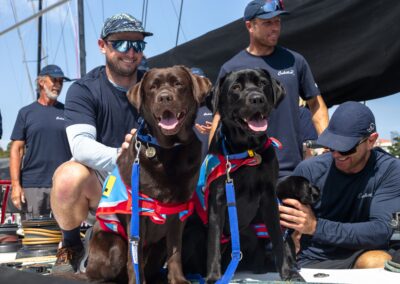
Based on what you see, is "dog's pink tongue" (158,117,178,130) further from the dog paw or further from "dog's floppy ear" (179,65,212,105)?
the dog paw

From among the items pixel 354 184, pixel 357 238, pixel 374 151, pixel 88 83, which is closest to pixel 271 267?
pixel 357 238

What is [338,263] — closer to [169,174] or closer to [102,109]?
[169,174]

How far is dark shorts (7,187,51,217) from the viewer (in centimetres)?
577

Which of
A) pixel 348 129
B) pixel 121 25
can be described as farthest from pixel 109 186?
pixel 348 129

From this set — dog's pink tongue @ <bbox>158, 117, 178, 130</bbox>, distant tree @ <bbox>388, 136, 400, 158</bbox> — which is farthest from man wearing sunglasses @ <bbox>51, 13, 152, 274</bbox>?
distant tree @ <bbox>388, 136, 400, 158</bbox>

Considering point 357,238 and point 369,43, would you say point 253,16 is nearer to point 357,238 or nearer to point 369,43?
point 369,43

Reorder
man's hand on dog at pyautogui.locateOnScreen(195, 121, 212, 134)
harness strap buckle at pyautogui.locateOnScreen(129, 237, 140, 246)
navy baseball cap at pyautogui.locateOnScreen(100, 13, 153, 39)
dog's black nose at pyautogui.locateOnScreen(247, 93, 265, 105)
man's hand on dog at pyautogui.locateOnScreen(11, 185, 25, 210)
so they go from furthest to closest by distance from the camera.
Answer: man's hand on dog at pyautogui.locateOnScreen(11, 185, 25, 210), man's hand on dog at pyautogui.locateOnScreen(195, 121, 212, 134), navy baseball cap at pyautogui.locateOnScreen(100, 13, 153, 39), dog's black nose at pyautogui.locateOnScreen(247, 93, 265, 105), harness strap buckle at pyautogui.locateOnScreen(129, 237, 140, 246)

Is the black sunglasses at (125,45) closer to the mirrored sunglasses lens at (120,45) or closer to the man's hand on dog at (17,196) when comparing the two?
the mirrored sunglasses lens at (120,45)

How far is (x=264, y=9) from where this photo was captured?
3.67m

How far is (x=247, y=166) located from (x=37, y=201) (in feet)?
12.0

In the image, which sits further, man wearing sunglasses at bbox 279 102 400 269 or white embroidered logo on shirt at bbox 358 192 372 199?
white embroidered logo on shirt at bbox 358 192 372 199

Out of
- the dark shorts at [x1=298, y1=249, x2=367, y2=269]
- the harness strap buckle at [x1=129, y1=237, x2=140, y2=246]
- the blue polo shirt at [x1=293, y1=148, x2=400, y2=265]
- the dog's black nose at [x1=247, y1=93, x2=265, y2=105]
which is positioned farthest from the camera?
the dark shorts at [x1=298, y1=249, x2=367, y2=269]

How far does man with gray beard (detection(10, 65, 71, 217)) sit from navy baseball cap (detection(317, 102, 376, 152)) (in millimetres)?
3387

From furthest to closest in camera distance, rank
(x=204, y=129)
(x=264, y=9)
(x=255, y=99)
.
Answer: (x=204, y=129) → (x=264, y=9) → (x=255, y=99)
